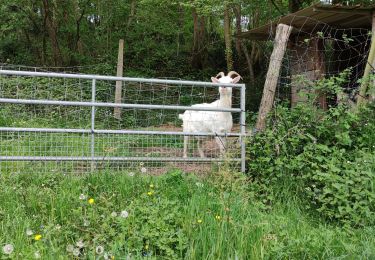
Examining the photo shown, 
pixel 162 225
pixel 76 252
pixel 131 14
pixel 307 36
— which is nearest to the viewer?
pixel 76 252

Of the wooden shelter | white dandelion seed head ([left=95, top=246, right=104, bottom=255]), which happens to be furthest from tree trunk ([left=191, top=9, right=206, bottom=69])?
white dandelion seed head ([left=95, top=246, right=104, bottom=255])

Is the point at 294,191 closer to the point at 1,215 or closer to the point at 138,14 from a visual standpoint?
the point at 1,215

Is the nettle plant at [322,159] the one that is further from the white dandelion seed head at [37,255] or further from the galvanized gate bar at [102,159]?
the white dandelion seed head at [37,255]

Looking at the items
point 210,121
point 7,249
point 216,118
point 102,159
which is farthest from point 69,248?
point 210,121

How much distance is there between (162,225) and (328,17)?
7.54 meters

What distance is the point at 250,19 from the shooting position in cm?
2400

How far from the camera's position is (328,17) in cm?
969

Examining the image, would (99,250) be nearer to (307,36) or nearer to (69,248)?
(69,248)

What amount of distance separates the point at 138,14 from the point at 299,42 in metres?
12.8

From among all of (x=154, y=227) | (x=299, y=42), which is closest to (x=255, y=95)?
(x=299, y=42)

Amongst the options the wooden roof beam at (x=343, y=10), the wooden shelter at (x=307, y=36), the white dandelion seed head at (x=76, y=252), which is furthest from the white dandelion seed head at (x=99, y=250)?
the wooden roof beam at (x=343, y=10)

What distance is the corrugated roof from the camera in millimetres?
8734

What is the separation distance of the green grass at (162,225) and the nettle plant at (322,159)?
25 centimetres

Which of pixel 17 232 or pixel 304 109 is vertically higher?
pixel 304 109
